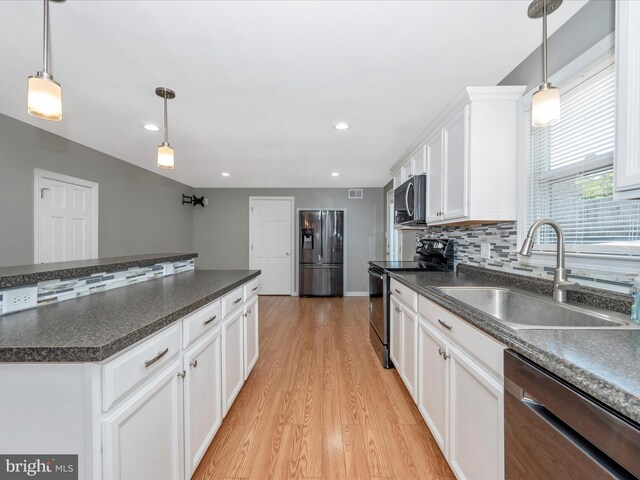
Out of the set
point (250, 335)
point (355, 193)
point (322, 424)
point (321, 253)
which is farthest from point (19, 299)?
point (355, 193)

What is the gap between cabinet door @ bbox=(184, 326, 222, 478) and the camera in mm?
1260

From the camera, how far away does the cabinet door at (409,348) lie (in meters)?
1.81

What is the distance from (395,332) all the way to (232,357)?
1.29m

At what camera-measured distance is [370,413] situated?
1895 millimetres

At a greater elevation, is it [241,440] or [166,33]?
[166,33]

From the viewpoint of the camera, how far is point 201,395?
4.58 feet

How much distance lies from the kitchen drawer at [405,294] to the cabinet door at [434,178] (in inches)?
24.3

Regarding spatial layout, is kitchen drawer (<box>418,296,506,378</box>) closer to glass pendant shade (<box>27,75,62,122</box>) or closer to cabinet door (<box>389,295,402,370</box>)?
cabinet door (<box>389,295,402,370</box>)

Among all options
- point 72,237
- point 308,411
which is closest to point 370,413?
point 308,411

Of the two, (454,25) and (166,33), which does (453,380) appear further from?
(166,33)

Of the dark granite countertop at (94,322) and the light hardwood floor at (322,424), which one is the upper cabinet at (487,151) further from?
the dark granite countertop at (94,322)

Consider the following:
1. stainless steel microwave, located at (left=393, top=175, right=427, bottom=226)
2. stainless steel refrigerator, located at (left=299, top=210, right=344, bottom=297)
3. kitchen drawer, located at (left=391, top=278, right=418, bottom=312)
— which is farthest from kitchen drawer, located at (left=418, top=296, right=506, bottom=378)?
stainless steel refrigerator, located at (left=299, top=210, right=344, bottom=297)

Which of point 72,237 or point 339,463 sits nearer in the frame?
point 339,463

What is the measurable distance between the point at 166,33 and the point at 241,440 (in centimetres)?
231
